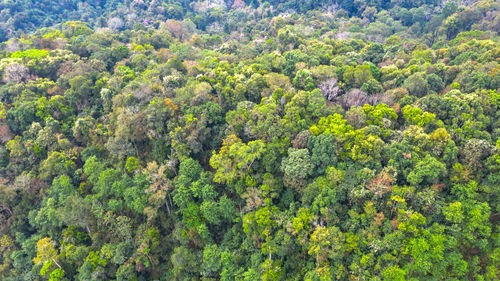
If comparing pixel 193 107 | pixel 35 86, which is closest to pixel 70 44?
pixel 35 86

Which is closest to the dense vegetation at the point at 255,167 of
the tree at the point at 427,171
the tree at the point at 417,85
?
the tree at the point at 427,171

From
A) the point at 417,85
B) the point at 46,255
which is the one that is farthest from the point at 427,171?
the point at 46,255

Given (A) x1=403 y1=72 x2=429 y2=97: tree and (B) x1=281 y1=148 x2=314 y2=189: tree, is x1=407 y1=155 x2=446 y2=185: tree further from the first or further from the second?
(A) x1=403 y1=72 x2=429 y2=97: tree

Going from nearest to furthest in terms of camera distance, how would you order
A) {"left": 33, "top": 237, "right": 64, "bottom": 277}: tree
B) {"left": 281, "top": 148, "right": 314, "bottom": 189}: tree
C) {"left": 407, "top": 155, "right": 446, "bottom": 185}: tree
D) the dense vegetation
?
1. the dense vegetation
2. {"left": 407, "top": 155, "right": 446, "bottom": 185}: tree
3. {"left": 281, "top": 148, "right": 314, "bottom": 189}: tree
4. {"left": 33, "top": 237, "right": 64, "bottom": 277}: tree

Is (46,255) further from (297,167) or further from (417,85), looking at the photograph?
(417,85)

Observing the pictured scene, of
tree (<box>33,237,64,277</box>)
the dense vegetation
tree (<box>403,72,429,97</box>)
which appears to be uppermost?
tree (<box>403,72,429,97</box>)

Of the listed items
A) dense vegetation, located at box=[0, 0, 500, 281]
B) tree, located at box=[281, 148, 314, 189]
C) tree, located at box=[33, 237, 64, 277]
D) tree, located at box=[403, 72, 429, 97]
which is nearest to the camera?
dense vegetation, located at box=[0, 0, 500, 281]

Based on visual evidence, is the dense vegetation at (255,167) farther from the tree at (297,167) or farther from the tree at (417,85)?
the tree at (417,85)

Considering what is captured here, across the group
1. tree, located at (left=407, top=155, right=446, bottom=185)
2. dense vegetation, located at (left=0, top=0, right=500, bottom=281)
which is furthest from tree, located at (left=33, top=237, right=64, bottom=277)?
tree, located at (left=407, top=155, right=446, bottom=185)
